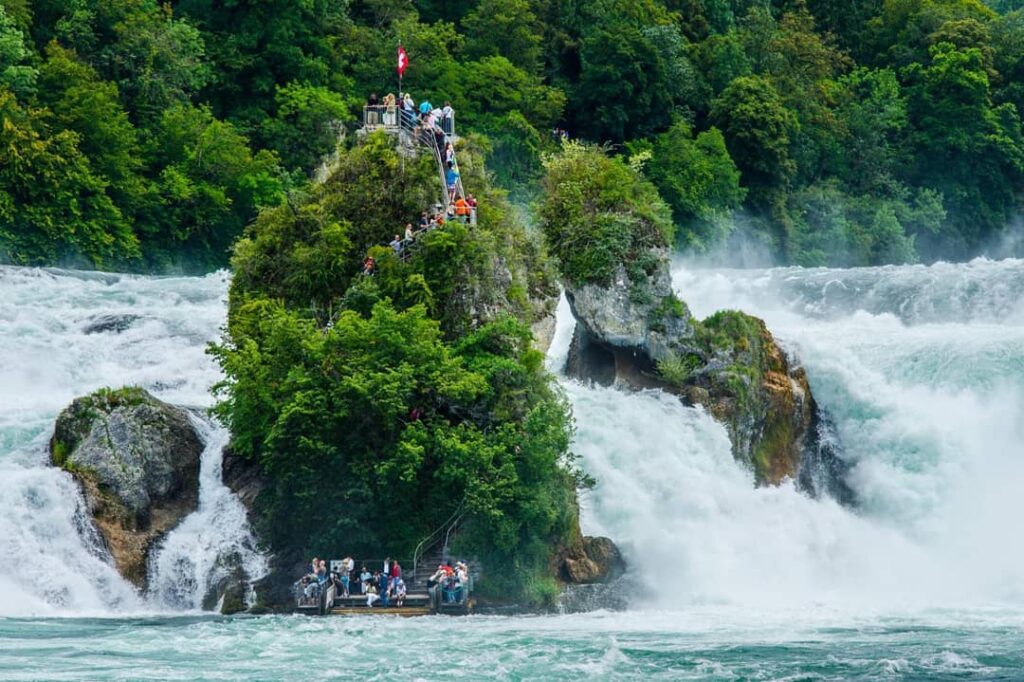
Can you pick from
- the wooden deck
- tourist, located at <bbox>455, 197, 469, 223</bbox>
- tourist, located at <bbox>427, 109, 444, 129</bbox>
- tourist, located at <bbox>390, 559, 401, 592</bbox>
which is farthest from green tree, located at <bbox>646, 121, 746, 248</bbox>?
the wooden deck

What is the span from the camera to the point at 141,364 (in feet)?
166

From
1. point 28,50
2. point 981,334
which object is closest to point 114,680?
point 981,334

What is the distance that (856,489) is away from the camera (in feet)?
167

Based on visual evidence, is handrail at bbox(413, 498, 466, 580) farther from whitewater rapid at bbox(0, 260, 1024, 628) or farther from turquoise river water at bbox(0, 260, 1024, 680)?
whitewater rapid at bbox(0, 260, 1024, 628)

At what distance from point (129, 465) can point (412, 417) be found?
604 cm

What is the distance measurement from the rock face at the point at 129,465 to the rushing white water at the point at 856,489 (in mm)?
9255

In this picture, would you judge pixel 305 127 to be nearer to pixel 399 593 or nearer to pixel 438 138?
pixel 438 138

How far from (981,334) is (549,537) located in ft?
51.1

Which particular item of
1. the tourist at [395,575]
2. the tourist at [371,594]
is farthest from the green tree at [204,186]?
the tourist at [371,594]

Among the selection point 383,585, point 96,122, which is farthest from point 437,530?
point 96,122

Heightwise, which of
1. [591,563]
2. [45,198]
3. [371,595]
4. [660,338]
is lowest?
[371,595]

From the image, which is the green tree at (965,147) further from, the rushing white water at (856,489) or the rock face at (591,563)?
the rock face at (591,563)

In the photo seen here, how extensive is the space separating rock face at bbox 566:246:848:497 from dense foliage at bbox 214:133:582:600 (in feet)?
13.3

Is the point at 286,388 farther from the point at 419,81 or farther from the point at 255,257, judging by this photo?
the point at 419,81
